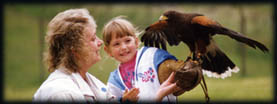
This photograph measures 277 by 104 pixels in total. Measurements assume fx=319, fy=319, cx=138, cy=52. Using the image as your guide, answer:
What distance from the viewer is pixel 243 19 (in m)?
1.46

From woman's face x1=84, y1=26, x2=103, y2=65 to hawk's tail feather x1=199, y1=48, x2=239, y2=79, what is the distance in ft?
1.02

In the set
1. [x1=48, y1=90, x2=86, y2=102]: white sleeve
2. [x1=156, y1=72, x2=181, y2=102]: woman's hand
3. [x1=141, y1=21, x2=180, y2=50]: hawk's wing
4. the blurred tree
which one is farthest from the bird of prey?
the blurred tree

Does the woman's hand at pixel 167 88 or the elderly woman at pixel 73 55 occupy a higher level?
the elderly woman at pixel 73 55

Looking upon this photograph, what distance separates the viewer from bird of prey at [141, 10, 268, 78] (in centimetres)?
88

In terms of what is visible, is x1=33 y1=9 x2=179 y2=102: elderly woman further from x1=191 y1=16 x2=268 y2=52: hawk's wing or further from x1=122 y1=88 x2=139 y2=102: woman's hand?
x1=191 y1=16 x2=268 y2=52: hawk's wing

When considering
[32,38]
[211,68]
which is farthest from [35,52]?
[211,68]

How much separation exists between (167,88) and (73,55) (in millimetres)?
273

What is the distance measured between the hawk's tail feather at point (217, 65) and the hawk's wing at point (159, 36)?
4.1 inches

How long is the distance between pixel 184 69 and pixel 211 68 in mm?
169

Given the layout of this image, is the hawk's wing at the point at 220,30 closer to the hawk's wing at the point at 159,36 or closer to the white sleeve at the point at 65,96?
the hawk's wing at the point at 159,36

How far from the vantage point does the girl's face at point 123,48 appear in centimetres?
87

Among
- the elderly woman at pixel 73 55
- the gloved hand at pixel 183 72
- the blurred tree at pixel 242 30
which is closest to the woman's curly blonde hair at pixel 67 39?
the elderly woman at pixel 73 55

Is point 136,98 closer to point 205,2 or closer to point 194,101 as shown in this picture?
point 194,101

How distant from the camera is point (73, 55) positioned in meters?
0.88
